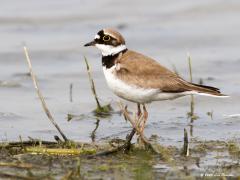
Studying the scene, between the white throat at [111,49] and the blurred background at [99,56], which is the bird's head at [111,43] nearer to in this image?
the white throat at [111,49]

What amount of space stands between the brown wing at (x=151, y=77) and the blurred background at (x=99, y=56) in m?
0.91

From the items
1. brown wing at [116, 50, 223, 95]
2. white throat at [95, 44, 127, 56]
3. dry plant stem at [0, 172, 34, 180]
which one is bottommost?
dry plant stem at [0, 172, 34, 180]

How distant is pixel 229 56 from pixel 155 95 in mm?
→ 5368

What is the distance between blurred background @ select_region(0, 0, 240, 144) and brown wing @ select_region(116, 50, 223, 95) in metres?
0.91

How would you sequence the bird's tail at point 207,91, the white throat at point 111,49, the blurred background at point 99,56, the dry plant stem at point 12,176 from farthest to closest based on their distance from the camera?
the blurred background at point 99,56 < the white throat at point 111,49 < the bird's tail at point 207,91 < the dry plant stem at point 12,176

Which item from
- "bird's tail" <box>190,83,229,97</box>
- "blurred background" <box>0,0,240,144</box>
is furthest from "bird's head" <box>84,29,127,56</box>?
"blurred background" <box>0,0,240,144</box>

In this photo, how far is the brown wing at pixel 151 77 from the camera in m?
7.61

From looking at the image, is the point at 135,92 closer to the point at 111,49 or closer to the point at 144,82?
the point at 144,82

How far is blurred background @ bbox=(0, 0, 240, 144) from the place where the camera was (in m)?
9.18

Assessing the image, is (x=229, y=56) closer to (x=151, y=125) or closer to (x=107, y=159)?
(x=151, y=125)

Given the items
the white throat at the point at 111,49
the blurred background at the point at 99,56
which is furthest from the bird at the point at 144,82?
the blurred background at the point at 99,56

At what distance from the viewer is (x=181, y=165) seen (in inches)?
276

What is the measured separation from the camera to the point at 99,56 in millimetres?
12977

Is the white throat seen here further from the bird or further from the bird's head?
the bird
